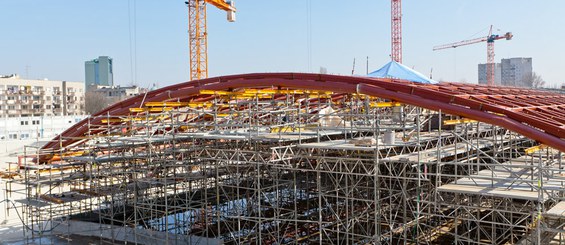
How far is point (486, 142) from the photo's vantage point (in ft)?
63.3

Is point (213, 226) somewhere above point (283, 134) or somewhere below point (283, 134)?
below

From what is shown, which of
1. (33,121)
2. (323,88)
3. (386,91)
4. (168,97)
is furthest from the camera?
(33,121)

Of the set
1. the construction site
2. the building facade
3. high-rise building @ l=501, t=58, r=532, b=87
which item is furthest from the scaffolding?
high-rise building @ l=501, t=58, r=532, b=87

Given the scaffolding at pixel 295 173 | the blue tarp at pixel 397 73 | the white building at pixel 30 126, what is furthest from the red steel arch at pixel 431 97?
the white building at pixel 30 126

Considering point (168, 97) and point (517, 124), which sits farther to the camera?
point (168, 97)

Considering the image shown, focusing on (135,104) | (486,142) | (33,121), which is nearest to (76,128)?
(135,104)

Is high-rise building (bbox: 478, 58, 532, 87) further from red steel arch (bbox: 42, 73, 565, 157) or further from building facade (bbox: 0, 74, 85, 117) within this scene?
red steel arch (bbox: 42, 73, 565, 157)

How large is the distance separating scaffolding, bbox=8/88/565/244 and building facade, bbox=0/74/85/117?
177 ft

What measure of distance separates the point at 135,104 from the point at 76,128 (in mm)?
3571

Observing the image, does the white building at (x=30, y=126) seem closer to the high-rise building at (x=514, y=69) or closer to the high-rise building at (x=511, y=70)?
the high-rise building at (x=511, y=70)

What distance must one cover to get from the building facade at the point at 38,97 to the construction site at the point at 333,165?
53804 millimetres

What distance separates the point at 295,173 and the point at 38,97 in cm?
6603

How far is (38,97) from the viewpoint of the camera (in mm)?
75938

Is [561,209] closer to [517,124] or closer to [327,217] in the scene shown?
[517,124]
